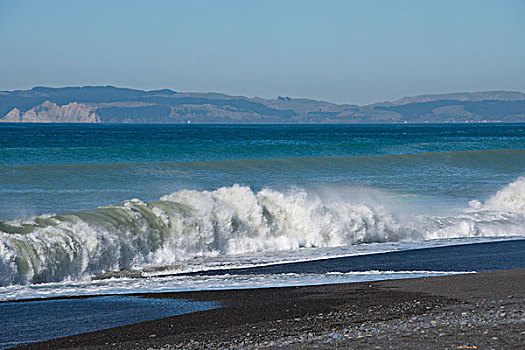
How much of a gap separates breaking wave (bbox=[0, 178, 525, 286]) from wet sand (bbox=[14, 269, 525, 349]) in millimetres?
2216

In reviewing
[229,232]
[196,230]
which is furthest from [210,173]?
[196,230]

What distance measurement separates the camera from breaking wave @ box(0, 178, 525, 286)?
9.12m

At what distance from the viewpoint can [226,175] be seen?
1033 inches

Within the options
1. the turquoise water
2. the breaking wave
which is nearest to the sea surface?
the breaking wave

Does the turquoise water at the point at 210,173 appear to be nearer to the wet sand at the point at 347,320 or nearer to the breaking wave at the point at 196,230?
the breaking wave at the point at 196,230

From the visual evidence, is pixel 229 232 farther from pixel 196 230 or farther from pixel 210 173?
pixel 210 173

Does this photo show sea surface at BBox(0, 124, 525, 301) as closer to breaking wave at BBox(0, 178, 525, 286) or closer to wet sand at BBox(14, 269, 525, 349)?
breaking wave at BBox(0, 178, 525, 286)

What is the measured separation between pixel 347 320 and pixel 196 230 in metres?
5.81

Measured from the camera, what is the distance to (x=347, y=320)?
6047 millimetres

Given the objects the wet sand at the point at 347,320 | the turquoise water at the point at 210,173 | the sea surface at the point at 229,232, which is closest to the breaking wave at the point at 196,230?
the sea surface at the point at 229,232

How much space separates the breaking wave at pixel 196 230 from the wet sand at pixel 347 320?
87.2 inches

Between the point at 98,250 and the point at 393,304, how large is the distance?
469 cm

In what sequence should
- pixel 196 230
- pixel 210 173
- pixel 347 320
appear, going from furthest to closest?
pixel 210 173
pixel 196 230
pixel 347 320

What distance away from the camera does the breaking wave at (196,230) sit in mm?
9117
